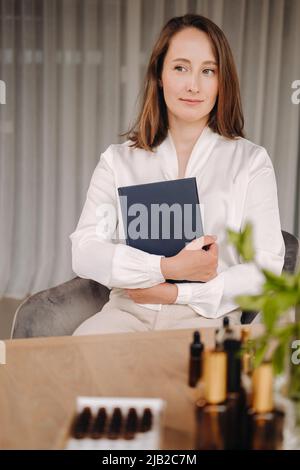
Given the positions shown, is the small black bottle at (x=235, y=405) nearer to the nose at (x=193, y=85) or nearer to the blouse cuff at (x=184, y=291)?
the blouse cuff at (x=184, y=291)

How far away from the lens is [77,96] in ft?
12.6

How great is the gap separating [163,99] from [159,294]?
659mm

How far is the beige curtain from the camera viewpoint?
3732mm

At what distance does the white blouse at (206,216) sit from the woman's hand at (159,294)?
17 millimetres

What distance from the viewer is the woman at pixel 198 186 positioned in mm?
1733

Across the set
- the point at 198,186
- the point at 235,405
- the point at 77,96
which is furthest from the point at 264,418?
the point at 77,96

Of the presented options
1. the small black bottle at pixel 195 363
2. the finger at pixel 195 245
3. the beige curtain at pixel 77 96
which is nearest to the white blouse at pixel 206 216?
the finger at pixel 195 245

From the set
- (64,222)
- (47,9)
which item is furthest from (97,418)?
(47,9)

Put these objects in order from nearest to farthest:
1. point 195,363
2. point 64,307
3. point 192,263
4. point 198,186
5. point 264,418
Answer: point 264,418
point 195,363
point 192,263
point 64,307
point 198,186

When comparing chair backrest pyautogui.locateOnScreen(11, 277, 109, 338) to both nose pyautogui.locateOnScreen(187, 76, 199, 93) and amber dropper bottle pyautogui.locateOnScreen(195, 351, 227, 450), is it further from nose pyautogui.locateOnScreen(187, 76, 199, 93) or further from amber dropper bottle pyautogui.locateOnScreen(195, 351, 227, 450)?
amber dropper bottle pyautogui.locateOnScreen(195, 351, 227, 450)

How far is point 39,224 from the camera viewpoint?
3.92 metres

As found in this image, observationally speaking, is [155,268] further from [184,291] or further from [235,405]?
[235,405]

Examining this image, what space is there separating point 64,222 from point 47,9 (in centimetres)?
128
